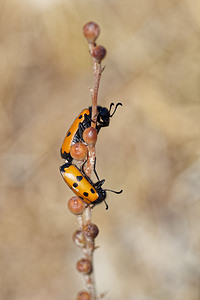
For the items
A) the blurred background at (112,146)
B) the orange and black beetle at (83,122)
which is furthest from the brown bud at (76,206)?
the blurred background at (112,146)

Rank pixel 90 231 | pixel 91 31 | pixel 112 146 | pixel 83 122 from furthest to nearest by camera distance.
A: pixel 112 146 < pixel 83 122 < pixel 90 231 < pixel 91 31

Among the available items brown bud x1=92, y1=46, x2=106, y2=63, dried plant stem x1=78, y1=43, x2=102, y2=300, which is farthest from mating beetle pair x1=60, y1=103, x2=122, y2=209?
brown bud x1=92, y1=46, x2=106, y2=63

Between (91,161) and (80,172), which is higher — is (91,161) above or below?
below

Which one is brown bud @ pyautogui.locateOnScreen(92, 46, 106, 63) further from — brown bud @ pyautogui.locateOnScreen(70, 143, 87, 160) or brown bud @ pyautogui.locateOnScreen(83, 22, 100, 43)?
brown bud @ pyautogui.locateOnScreen(70, 143, 87, 160)

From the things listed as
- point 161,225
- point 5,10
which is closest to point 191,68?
point 161,225

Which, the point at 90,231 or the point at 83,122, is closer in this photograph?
the point at 90,231

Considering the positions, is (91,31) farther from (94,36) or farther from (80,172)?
(80,172)

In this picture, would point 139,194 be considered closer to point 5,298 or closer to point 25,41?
point 5,298

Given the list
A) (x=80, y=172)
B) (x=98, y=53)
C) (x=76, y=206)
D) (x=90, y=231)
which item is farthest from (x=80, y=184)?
(x=98, y=53)
